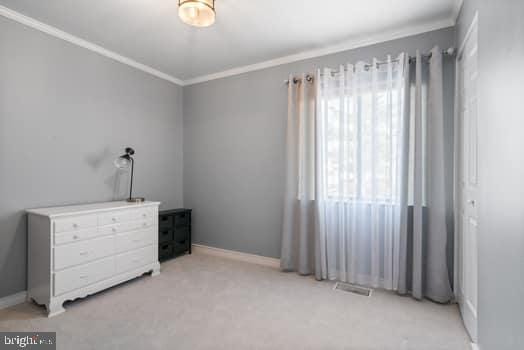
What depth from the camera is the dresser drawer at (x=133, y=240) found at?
2.68 meters

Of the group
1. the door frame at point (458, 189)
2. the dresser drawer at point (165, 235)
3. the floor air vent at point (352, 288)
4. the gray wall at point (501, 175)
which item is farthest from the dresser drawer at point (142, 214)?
the door frame at point (458, 189)

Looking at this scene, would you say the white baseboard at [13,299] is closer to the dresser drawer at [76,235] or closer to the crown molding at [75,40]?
the dresser drawer at [76,235]

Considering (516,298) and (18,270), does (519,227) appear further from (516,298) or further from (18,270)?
(18,270)

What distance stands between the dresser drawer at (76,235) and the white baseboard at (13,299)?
726mm

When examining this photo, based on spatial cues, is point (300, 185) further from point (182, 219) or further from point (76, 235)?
point (76, 235)

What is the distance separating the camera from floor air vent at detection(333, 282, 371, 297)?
2570 mm

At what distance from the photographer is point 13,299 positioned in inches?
91.2

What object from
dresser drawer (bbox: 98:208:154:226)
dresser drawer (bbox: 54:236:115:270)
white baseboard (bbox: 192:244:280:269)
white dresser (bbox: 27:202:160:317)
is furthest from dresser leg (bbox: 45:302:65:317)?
white baseboard (bbox: 192:244:280:269)

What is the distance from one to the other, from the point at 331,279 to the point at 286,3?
8.99 ft

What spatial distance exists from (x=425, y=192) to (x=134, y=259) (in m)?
3.03

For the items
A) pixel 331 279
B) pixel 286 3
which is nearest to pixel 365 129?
pixel 286 3

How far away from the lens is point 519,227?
994 mm

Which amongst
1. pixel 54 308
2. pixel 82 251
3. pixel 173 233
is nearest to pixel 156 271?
pixel 173 233

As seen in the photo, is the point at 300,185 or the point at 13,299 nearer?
the point at 13,299
